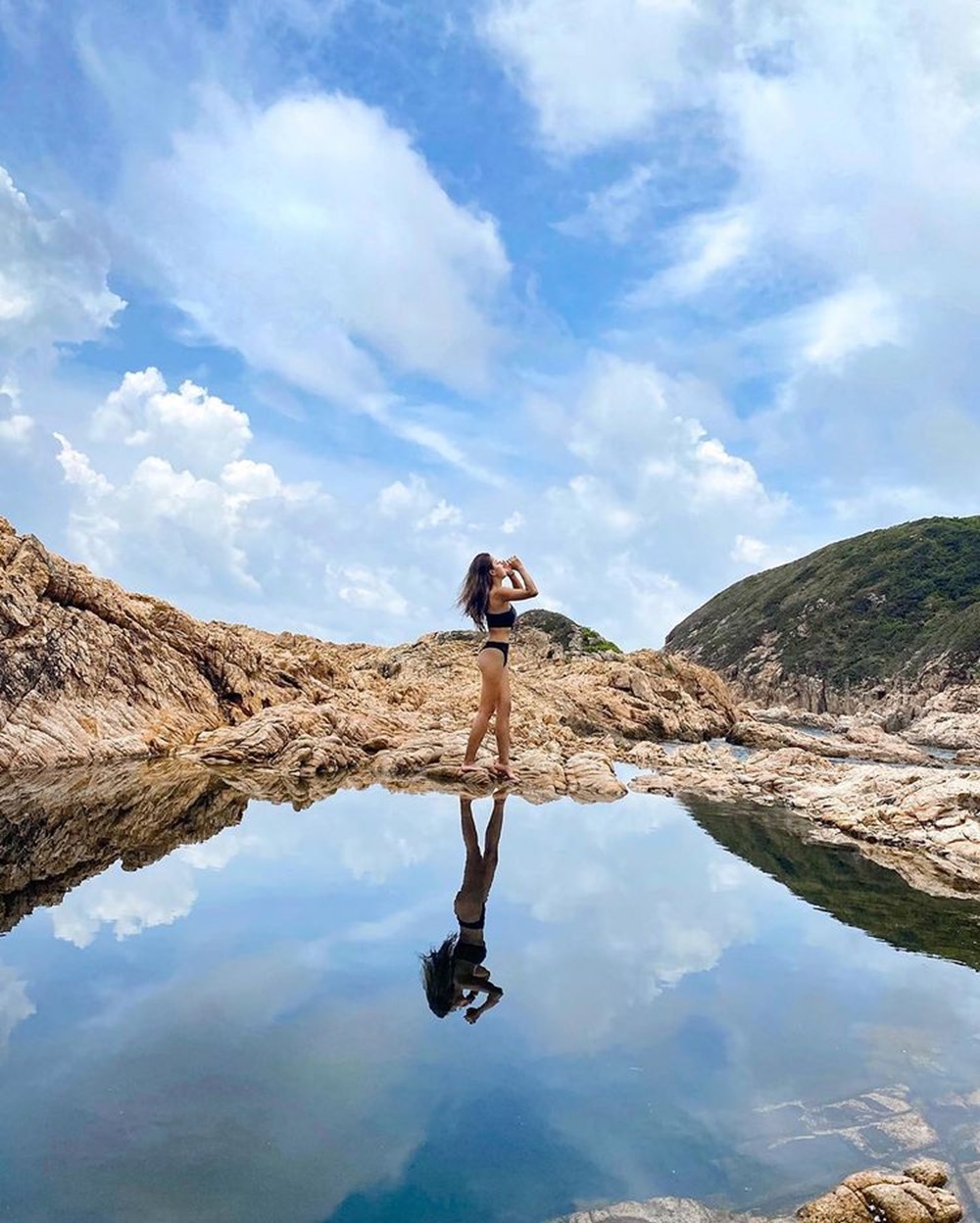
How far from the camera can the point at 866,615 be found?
386 ft

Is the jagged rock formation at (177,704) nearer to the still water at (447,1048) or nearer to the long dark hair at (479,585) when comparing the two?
the long dark hair at (479,585)

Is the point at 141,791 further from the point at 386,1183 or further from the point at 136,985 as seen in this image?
the point at 386,1183

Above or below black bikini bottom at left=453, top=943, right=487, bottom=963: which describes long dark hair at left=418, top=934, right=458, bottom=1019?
below

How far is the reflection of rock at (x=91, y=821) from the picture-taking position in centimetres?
731

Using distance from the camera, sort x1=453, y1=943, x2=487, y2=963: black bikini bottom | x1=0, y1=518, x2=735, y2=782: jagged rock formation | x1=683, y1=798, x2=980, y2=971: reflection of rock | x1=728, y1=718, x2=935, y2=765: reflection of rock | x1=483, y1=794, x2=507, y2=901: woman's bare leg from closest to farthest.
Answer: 1. x1=453, y1=943, x2=487, y2=963: black bikini bottom
2. x1=683, y1=798, x2=980, y2=971: reflection of rock
3. x1=483, y1=794, x2=507, y2=901: woman's bare leg
4. x1=0, y1=518, x2=735, y2=782: jagged rock formation
5. x1=728, y1=718, x2=935, y2=765: reflection of rock

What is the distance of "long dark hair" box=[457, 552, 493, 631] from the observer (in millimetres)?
13133

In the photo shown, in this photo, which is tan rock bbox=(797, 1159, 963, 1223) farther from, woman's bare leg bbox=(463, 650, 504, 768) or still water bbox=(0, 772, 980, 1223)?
woman's bare leg bbox=(463, 650, 504, 768)

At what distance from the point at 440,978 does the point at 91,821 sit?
6.00 metres

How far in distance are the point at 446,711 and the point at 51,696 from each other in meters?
11.9

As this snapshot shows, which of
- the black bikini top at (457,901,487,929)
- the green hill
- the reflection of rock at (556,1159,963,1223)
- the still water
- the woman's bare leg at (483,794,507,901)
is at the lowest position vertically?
the reflection of rock at (556,1159,963,1223)

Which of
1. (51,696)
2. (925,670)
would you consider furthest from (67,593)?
(925,670)

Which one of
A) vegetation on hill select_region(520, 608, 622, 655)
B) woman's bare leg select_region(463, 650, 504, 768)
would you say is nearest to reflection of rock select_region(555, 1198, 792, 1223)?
woman's bare leg select_region(463, 650, 504, 768)

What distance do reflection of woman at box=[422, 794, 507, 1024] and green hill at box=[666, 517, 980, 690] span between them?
93196mm

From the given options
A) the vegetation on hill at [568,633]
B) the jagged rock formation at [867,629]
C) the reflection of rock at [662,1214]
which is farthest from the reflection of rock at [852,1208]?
the jagged rock formation at [867,629]
